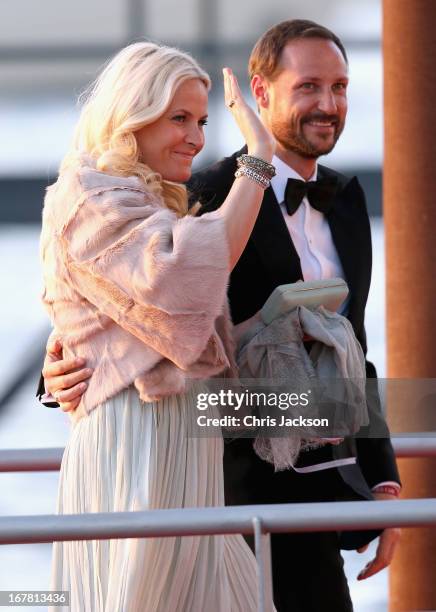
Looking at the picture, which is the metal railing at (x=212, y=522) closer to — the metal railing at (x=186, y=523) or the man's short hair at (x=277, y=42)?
the metal railing at (x=186, y=523)

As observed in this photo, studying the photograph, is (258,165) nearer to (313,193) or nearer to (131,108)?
(131,108)

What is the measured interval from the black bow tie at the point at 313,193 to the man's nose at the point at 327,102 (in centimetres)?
14

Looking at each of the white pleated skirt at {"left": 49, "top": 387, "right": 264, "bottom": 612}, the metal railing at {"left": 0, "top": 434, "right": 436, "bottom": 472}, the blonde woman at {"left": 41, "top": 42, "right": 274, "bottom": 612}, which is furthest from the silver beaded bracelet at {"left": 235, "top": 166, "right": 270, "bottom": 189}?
the metal railing at {"left": 0, "top": 434, "right": 436, "bottom": 472}

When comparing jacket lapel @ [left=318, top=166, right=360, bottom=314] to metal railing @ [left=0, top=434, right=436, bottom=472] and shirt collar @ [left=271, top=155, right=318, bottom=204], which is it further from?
metal railing @ [left=0, top=434, right=436, bottom=472]

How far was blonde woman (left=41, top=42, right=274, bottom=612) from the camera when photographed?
219 centimetres

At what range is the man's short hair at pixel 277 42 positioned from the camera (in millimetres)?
2736

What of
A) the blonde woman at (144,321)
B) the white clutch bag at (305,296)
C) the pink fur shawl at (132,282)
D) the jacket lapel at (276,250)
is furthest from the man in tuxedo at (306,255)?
the pink fur shawl at (132,282)

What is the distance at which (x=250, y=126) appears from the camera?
7.82 feet

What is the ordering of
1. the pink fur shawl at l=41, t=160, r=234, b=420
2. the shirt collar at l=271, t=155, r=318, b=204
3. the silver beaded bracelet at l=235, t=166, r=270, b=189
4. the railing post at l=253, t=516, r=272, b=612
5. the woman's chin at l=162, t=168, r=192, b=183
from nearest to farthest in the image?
the railing post at l=253, t=516, r=272, b=612
the pink fur shawl at l=41, t=160, r=234, b=420
the silver beaded bracelet at l=235, t=166, r=270, b=189
the woman's chin at l=162, t=168, r=192, b=183
the shirt collar at l=271, t=155, r=318, b=204

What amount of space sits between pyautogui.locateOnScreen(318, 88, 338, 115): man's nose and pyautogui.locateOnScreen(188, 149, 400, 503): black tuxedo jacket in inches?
7.1

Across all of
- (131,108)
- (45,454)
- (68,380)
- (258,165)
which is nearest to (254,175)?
(258,165)

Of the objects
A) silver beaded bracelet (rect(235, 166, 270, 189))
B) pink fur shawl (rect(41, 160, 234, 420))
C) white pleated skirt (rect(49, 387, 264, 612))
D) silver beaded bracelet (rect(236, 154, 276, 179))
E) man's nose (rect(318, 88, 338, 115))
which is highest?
man's nose (rect(318, 88, 338, 115))

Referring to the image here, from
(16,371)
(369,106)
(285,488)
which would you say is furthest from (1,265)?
(285,488)

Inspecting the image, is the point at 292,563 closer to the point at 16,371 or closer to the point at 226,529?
the point at 226,529
